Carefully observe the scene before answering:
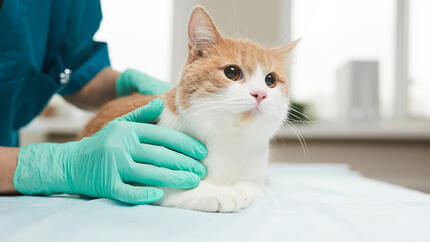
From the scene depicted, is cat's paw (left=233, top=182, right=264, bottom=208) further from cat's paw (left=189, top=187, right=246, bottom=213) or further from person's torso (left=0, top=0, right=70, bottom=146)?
person's torso (left=0, top=0, right=70, bottom=146)

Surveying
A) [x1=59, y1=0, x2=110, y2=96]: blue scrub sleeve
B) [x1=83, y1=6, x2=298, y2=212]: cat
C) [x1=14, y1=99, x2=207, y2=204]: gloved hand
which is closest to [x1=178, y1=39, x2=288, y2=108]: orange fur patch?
[x1=83, y1=6, x2=298, y2=212]: cat

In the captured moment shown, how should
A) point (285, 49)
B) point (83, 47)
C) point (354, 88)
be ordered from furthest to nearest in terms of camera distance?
point (354, 88), point (83, 47), point (285, 49)

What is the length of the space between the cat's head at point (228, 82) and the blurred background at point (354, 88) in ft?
4.72

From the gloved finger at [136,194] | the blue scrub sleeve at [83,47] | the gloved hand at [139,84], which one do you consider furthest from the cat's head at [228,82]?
the blue scrub sleeve at [83,47]

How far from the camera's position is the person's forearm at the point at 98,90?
4.82 ft

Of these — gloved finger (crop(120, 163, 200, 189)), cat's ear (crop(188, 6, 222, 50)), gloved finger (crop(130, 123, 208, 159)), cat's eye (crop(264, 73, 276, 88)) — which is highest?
cat's ear (crop(188, 6, 222, 50))

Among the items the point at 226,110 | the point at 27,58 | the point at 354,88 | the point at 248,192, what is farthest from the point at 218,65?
the point at 354,88

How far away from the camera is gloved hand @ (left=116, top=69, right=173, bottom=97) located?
4.32 ft

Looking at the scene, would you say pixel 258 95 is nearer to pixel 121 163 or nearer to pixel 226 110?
pixel 226 110

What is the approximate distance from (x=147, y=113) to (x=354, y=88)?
2.42 metres

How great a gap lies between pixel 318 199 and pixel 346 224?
308 mm

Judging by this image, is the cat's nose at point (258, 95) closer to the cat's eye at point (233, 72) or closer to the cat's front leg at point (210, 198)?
the cat's eye at point (233, 72)

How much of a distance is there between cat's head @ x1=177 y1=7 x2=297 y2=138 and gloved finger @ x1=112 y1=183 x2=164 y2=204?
0.22 m

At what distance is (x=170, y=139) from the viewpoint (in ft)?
2.77
